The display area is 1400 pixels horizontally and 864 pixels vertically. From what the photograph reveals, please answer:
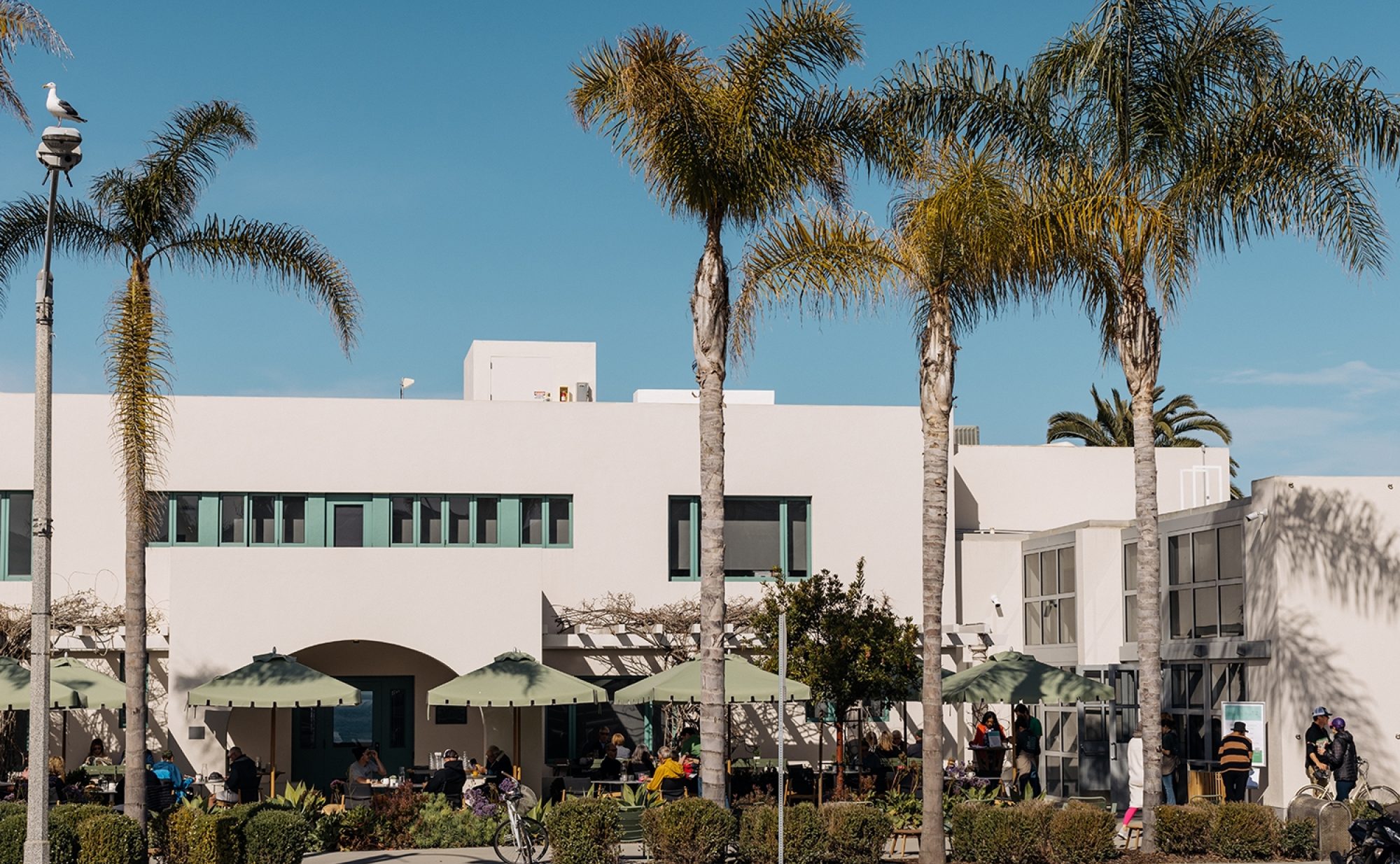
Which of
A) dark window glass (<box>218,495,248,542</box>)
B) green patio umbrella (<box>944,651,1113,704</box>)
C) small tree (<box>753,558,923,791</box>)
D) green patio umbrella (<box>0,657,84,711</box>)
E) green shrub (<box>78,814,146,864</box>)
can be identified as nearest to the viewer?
green shrub (<box>78,814,146,864</box>)

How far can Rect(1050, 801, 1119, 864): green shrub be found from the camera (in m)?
18.9

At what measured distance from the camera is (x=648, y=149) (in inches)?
767

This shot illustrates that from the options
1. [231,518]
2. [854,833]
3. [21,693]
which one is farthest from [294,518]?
[854,833]

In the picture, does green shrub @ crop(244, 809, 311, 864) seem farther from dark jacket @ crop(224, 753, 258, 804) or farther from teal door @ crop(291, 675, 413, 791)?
teal door @ crop(291, 675, 413, 791)

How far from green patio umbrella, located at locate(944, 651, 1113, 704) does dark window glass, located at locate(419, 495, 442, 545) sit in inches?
371

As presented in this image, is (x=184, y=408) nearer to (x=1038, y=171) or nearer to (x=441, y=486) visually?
(x=441, y=486)

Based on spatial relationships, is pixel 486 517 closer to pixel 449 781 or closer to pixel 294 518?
pixel 294 518

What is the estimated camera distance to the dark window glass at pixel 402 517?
29422 mm

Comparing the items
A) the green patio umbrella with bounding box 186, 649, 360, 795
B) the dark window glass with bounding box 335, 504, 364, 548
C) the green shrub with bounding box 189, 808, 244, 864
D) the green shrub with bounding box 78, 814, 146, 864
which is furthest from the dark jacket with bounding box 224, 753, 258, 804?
the dark window glass with bounding box 335, 504, 364, 548

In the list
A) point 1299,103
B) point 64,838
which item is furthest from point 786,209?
point 64,838

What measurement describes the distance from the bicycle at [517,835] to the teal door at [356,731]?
7.98 metres

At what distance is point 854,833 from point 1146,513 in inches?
204

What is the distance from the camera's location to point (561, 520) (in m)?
29.9

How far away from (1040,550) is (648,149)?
14.0 meters
